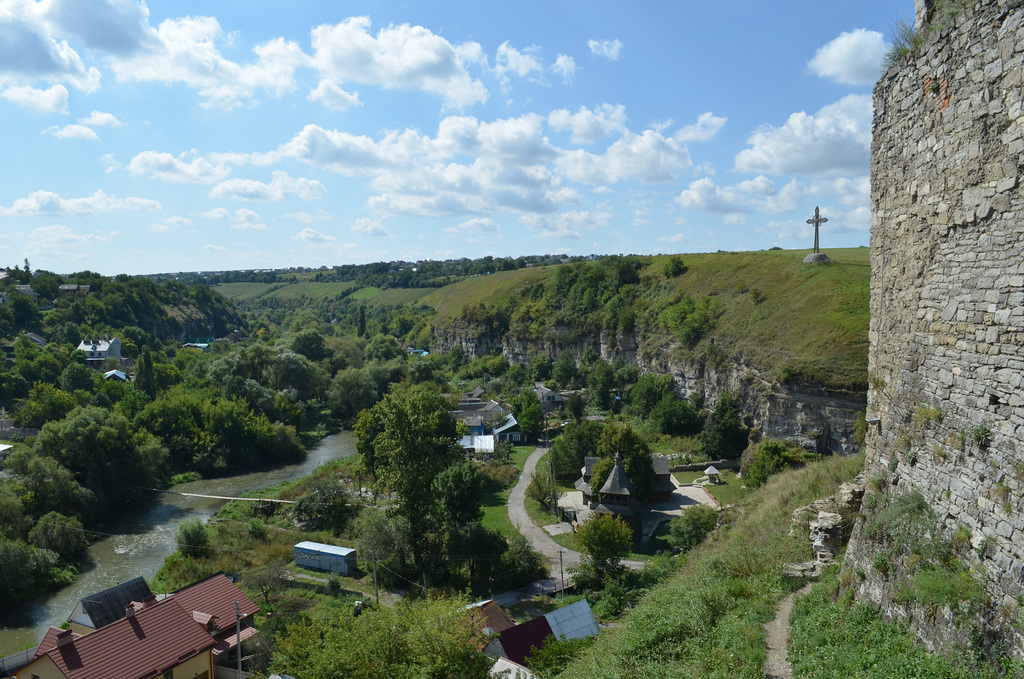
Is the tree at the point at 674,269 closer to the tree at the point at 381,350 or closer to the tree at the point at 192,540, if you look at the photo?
the tree at the point at 381,350

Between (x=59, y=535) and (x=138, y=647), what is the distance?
49.3ft

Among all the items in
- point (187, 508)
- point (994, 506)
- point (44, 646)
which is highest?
point (994, 506)

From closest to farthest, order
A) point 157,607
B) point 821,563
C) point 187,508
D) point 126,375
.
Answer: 1. point 821,563
2. point 157,607
3. point 187,508
4. point 126,375

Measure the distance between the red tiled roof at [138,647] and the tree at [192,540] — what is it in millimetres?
9842

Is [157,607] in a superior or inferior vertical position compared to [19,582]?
superior

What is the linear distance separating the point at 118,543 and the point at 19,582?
555cm

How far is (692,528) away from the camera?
2336cm

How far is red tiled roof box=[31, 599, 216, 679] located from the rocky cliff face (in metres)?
31.0

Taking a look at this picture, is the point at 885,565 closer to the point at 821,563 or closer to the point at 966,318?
the point at 966,318

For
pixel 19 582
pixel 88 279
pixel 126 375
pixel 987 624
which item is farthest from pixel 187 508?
pixel 88 279

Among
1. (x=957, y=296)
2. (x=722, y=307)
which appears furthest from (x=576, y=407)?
(x=957, y=296)

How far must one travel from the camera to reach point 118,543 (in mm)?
28250

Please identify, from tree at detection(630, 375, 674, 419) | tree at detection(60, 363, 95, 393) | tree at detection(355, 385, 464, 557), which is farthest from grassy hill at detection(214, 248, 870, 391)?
tree at detection(60, 363, 95, 393)

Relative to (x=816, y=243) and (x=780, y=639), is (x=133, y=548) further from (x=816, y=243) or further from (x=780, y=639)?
(x=816, y=243)
